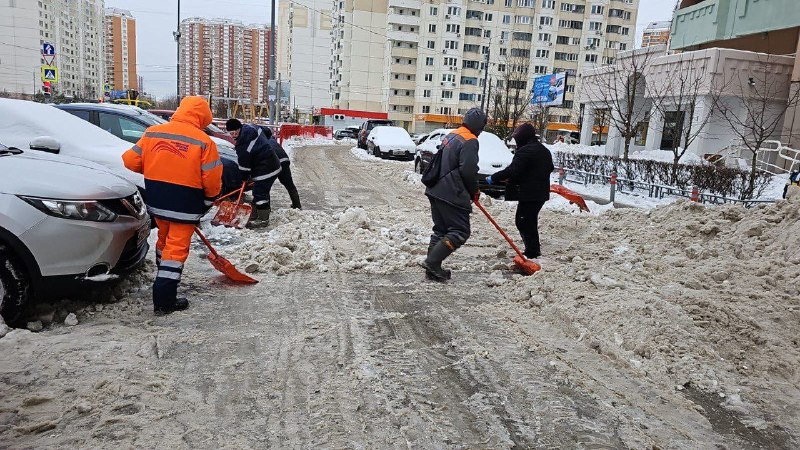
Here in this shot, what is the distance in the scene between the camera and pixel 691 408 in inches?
128

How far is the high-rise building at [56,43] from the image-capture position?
2422 inches

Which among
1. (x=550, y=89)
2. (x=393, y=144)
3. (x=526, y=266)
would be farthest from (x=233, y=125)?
(x=550, y=89)

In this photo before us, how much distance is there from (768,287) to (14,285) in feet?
19.2

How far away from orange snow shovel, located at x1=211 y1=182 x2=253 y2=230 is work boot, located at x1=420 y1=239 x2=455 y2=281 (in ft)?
9.87

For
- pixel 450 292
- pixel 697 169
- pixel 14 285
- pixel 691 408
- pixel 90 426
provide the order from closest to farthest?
pixel 90 426
pixel 691 408
pixel 14 285
pixel 450 292
pixel 697 169

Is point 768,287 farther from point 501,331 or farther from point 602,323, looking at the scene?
point 501,331

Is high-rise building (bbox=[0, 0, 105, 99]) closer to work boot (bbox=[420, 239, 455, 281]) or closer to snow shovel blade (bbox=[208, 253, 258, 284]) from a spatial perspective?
snow shovel blade (bbox=[208, 253, 258, 284])

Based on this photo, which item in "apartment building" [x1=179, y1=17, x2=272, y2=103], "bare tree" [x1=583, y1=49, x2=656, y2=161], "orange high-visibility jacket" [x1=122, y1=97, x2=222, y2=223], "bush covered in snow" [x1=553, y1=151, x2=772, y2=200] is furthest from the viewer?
"apartment building" [x1=179, y1=17, x2=272, y2=103]

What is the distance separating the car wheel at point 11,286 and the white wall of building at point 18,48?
231 ft

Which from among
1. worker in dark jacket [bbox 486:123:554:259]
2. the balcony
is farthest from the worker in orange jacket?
Result: the balcony

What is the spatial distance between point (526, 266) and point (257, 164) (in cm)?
432

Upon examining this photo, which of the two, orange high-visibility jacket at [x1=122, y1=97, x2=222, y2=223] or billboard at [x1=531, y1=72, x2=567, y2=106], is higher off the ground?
billboard at [x1=531, y1=72, x2=567, y2=106]

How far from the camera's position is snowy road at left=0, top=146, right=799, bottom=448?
110 inches

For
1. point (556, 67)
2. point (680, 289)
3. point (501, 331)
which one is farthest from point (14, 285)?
point (556, 67)
